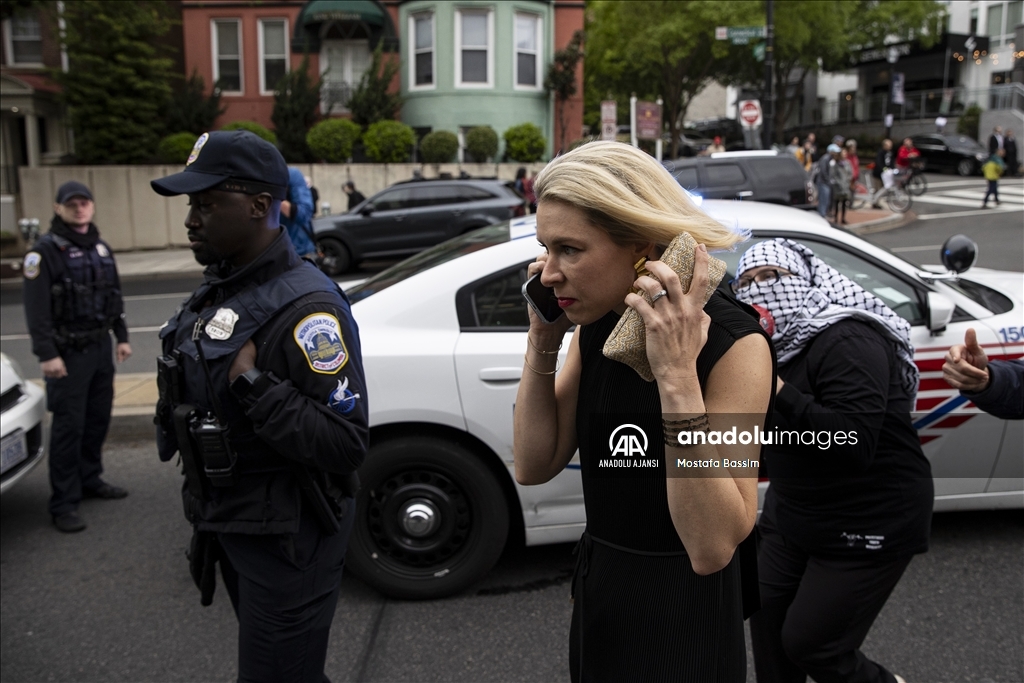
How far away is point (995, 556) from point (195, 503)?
11.9 ft

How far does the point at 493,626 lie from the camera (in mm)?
3670

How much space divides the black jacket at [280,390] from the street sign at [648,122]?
1688 cm

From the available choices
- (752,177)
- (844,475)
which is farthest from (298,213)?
(752,177)

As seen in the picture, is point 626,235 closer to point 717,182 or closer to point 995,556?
point 995,556

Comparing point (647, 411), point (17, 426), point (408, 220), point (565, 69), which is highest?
point (565, 69)

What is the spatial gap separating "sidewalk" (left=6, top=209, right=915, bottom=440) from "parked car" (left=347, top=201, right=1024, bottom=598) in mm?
3191

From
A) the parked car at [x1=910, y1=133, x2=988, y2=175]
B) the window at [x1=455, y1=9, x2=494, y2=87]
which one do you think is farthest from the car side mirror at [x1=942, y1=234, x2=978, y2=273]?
the parked car at [x1=910, y1=133, x2=988, y2=175]

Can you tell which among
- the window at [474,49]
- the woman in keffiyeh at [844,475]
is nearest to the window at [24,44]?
the window at [474,49]

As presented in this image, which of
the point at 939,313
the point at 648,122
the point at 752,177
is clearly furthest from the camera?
the point at 648,122

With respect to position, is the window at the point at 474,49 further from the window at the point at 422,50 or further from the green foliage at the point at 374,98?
the green foliage at the point at 374,98

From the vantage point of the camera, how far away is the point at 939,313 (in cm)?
362

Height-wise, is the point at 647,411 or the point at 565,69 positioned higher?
the point at 565,69

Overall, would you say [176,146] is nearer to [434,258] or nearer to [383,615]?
[434,258]

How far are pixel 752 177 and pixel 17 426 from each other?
11821mm
